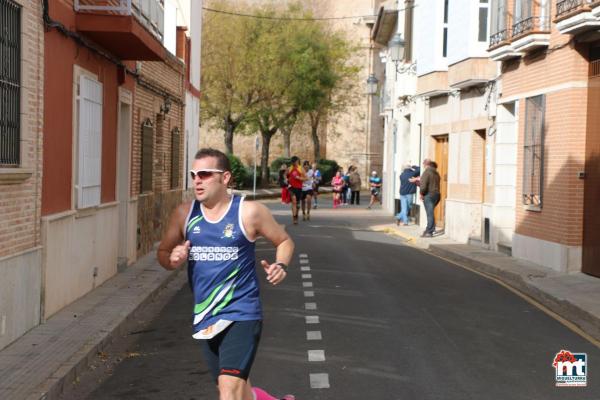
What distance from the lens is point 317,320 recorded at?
35.1 feet

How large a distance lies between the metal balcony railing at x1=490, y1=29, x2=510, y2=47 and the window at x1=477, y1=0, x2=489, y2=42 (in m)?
2.67

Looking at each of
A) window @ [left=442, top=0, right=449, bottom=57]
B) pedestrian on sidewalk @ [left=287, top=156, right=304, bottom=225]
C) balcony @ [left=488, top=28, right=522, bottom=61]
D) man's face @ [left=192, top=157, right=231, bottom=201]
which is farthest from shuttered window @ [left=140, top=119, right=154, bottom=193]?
man's face @ [left=192, top=157, right=231, bottom=201]

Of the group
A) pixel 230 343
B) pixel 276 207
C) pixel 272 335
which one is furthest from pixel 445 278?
pixel 276 207

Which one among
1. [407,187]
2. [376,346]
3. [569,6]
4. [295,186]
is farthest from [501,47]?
[376,346]

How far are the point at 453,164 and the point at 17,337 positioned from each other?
17.3 meters

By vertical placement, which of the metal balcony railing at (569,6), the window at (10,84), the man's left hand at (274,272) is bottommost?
the man's left hand at (274,272)

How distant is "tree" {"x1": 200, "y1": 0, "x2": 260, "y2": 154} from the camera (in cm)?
4847

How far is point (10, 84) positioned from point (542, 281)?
853 centimetres

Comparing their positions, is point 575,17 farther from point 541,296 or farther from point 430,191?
point 430,191

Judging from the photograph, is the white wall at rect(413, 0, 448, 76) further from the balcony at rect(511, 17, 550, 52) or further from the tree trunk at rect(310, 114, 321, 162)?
the tree trunk at rect(310, 114, 321, 162)

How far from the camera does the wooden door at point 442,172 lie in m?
26.7

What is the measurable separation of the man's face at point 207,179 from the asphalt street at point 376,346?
219cm

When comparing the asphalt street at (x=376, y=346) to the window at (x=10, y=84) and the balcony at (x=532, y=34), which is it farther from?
the balcony at (x=532, y=34)

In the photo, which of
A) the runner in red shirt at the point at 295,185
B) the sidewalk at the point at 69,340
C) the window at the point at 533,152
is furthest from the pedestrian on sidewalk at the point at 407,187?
the sidewalk at the point at 69,340
